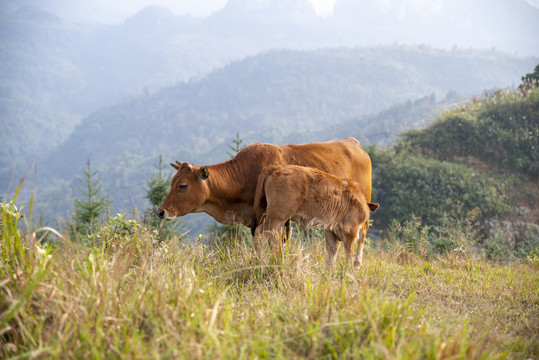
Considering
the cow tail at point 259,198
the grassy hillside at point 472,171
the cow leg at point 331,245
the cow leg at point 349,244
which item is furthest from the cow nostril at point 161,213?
the grassy hillside at point 472,171

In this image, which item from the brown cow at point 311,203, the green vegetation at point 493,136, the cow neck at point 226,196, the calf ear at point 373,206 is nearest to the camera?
the brown cow at point 311,203

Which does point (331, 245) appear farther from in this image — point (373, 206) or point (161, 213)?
point (161, 213)

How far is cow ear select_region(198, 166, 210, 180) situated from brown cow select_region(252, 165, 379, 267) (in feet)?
2.35

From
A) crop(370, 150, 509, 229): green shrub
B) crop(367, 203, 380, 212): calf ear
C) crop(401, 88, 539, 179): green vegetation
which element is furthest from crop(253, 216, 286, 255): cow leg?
crop(401, 88, 539, 179): green vegetation

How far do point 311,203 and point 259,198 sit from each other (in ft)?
2.30

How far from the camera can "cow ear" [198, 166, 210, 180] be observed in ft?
18.0

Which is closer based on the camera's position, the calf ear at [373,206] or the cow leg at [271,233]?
the cow leg at [271,233]

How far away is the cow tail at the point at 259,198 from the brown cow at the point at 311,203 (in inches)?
0.5

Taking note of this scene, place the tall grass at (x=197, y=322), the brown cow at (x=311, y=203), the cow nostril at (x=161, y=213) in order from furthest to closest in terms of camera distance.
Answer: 1. the cow nostril at (x=161, y=213)
2. the brown cow at (x=311, y=203)
3. the tall grass at (x=197, y=322)

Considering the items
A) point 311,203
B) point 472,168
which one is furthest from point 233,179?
point 472,168

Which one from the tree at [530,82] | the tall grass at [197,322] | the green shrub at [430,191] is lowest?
the green shrub at [430,191]

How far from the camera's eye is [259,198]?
5430 mm

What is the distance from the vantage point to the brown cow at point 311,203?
16.5ft

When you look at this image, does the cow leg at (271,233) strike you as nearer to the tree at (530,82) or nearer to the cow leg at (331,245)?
the cow leg at (331,245)
